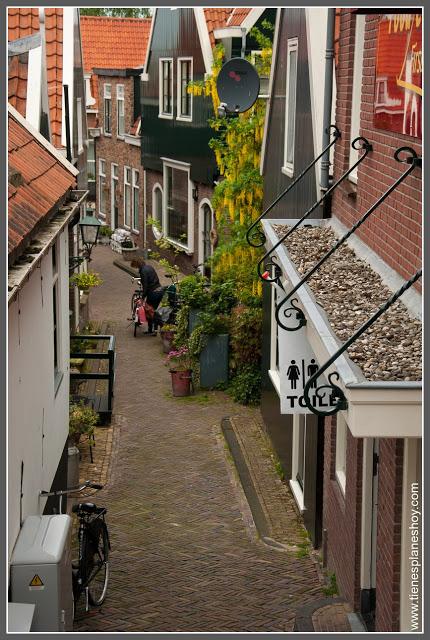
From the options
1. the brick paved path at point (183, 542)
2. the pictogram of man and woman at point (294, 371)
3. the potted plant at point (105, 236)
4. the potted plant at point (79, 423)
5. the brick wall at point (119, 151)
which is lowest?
the brick paved path at point (183, 542)

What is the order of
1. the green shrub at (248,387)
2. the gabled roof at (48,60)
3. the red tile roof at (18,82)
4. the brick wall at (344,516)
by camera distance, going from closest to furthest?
the brick wall at (344,516), the red tile roof at (18,82), the gabled roof at (48,60), the green shrub at (248,387)

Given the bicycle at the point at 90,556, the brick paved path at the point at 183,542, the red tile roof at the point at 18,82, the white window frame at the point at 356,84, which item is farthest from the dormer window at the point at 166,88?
the bicycle at the point at 90,556

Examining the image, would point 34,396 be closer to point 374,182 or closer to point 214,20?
point 374,182

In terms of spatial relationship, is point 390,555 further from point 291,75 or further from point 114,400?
point 114,400

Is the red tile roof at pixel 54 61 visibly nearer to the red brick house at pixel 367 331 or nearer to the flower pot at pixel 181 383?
the flower pot at pixel 181 383

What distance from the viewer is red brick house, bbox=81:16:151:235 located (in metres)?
34.7

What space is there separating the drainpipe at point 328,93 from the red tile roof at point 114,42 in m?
30.3

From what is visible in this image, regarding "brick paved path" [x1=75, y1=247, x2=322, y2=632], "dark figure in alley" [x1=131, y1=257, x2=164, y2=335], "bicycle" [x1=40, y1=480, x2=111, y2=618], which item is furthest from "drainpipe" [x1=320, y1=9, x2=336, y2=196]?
"dark figure in alley" [x1=131, y1=257, x2=164, y2=335]

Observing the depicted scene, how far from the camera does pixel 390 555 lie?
7.29m

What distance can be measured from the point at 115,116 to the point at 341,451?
2773 centimetres

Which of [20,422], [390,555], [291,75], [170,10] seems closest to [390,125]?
[390,555]

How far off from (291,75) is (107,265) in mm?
19399

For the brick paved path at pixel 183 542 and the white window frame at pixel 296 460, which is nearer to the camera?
the brick paved path at pixel 183 542

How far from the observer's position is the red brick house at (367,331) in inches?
230
